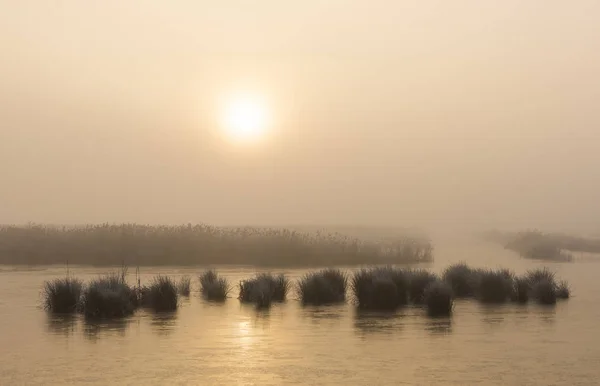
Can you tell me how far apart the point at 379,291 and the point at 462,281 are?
4172mm

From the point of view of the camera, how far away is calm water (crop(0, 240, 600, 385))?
13.2 metres

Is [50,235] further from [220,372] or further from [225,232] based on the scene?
[220,372]

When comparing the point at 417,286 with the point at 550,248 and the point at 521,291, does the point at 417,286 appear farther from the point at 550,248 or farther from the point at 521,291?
the point at 550,248

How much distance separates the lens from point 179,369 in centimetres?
1374

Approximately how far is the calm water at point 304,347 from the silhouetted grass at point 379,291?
0.52 metres

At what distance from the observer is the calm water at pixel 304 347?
13.2 m

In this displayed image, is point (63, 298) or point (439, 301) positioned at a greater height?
point (63, 298)

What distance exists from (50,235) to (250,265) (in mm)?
12854

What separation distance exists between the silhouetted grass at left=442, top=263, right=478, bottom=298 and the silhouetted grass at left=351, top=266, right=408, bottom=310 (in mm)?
2477

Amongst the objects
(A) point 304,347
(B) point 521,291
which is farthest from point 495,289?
(A) point 304,347

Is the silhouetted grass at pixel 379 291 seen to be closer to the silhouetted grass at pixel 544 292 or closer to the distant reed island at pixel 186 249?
the silhouetted grass at pixel 544 292

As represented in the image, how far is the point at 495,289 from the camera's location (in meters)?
24.5

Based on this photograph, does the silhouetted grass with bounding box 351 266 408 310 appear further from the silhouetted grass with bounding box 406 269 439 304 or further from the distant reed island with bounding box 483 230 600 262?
the distant reed island with bounding box 483 230 600 262

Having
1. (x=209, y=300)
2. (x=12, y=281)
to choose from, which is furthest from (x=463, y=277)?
(x=12, y=281)
